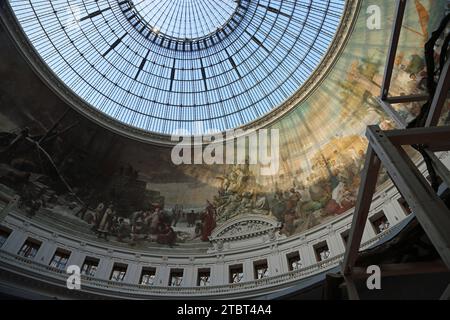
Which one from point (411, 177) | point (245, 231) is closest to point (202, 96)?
point (245, 231)

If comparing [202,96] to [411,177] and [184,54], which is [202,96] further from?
[411,177]

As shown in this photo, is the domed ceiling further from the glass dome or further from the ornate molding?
the ornate molding

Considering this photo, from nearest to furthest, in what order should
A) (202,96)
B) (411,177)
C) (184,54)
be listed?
1. (411,177)
2. (184,54)
3. (202,96)

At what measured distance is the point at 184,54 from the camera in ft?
→ 110

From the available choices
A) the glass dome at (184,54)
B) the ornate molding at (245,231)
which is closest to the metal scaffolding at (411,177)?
the ornate molding at (245,231)

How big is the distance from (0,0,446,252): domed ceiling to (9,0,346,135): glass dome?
0.31 feet

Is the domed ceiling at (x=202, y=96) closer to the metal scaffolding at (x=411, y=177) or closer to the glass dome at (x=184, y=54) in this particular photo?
the glass dome at (x=184, y=54)

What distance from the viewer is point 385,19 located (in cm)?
2273

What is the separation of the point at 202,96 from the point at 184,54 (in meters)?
4.25

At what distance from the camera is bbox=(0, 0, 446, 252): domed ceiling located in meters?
24.6

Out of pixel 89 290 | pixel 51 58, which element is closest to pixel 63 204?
pixel 89 290

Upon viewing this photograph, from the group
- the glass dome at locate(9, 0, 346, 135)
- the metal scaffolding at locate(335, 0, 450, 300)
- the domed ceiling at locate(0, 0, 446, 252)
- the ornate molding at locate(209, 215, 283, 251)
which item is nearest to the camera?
the metal scaffolding at locate(335, 0, 450, 300)

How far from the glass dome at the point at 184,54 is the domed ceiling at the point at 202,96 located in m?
0.10

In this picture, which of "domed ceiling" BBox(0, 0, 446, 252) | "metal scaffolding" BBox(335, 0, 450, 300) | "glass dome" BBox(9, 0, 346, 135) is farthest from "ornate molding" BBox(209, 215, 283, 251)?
"metal scaffolding" BBox(335, 0, 450, 300)
